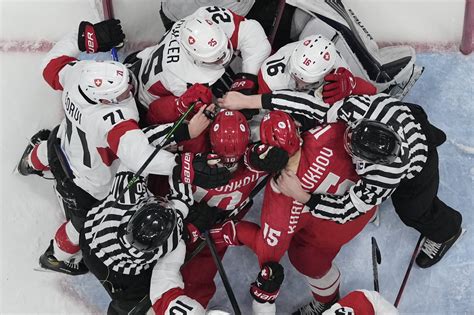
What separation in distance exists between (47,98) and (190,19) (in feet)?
Answer: 3.99

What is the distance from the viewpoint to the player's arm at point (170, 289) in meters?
2.34

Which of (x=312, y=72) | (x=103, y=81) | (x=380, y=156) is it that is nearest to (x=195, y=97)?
(x=103, y=81)

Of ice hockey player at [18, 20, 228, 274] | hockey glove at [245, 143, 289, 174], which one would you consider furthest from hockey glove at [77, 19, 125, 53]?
hockey glove at [245, 143, 289, 174]

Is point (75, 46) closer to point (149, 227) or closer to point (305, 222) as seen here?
→ point (149, 227)

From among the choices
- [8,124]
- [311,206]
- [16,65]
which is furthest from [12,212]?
[311,206]

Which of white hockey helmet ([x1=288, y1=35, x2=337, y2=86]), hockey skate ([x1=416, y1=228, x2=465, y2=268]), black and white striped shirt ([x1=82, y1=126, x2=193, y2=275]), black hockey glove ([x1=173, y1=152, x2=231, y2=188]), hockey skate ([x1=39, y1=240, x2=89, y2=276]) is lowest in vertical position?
hockey skate ([x1=416, y1=228, x2=465, y2=268])

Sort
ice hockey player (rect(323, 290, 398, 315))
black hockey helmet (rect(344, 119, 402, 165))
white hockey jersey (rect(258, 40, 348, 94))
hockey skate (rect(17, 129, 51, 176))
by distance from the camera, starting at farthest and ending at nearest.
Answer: hockey skate (rect(17, 129, 51, 176))
white hockey jersey (rect(258, 40, 348, 94))
ice hockey player (rect(323, 290, 398, 315))
black hockey helmet (rect(344, 119, 402, 165))

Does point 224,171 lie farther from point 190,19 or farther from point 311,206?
point 190,19

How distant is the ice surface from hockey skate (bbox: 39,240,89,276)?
0.39 ft

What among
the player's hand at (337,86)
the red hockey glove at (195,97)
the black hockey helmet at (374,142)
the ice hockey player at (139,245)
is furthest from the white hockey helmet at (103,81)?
the black hockey helmet at (374,142)

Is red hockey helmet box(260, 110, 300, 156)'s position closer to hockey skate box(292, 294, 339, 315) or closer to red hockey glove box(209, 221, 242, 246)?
red hockey glove box(209, 221, 242, 246)

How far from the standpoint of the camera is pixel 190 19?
262 centimetres

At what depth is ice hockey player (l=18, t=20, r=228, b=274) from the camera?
Result: 2.53 m

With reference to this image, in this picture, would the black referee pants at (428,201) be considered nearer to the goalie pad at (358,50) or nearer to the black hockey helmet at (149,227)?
the goalie pad at (358,50)
